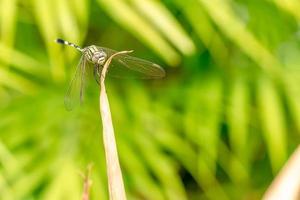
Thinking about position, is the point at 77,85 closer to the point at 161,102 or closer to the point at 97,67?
the point at 97,67

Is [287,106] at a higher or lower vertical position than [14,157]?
higher

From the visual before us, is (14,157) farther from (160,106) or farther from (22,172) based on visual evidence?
(160,106)

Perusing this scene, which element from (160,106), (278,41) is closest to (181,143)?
(160,106)

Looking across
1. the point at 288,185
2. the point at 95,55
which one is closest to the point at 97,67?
the point at 95,55

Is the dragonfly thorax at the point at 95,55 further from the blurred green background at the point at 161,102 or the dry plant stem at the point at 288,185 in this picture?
the blurred green background at the point at 161,102

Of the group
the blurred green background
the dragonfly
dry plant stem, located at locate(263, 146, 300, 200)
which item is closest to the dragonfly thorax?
the dragonfly

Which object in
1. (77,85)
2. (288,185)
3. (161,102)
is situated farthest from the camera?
(161,102)
